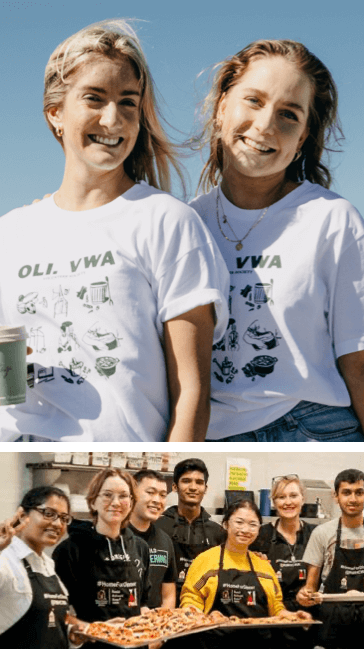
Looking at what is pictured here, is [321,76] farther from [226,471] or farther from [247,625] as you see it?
[247,625]

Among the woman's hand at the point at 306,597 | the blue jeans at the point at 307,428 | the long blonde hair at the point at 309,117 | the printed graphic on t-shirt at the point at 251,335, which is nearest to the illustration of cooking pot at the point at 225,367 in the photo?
the printed graphic on t-shirt at the point at 251,335

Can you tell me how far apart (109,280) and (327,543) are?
4.67ft

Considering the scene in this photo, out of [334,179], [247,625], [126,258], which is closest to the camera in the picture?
[247,625]

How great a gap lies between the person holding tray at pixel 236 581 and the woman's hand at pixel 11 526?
701 mm

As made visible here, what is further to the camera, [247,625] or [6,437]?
[6,437]

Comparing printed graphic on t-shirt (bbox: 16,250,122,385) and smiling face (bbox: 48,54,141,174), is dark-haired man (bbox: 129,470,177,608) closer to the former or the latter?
printed graphic on t-shirt (bbox: 16,250,122,385)

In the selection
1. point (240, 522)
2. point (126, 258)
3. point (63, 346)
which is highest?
point (126, 258)

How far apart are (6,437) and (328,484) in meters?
1.38

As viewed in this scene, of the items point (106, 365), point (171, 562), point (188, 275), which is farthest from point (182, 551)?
point (188, 275)

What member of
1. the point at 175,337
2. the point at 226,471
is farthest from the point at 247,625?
the point at 175,337

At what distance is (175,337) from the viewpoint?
3.52 m

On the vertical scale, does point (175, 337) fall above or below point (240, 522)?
above

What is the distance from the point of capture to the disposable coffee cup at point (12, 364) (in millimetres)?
3350

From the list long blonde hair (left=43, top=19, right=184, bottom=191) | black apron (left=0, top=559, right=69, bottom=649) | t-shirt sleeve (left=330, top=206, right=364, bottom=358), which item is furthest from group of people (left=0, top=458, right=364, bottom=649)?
long blonde hair (left=43, top=19, right=184, bottom=191)
